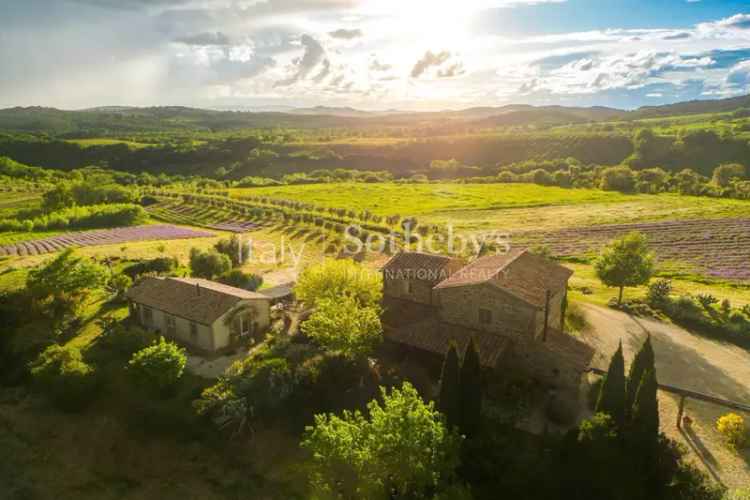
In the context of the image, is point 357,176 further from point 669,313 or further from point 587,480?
point 587,480

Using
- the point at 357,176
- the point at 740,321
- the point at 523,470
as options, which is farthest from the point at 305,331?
the point at 357,176

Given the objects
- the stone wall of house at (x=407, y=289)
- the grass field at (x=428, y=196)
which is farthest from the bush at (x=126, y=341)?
the grass field at (x=428, y=196)

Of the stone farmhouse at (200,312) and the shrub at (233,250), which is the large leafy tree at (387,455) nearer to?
the stone farmhouse at (200,312)

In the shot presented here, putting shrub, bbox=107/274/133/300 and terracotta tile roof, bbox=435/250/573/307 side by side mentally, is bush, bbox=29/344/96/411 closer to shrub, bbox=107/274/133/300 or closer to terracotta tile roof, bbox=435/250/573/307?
shrub, bbox=107/274/133/300

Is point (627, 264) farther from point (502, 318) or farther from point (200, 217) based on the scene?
point (200, 217)

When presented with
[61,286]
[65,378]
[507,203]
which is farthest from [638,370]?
[507,203]

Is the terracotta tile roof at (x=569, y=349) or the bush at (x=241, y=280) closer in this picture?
the terracotta tile roof at (x=569, y=349)
